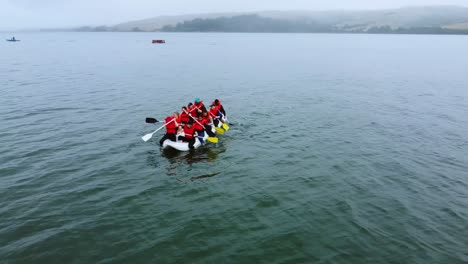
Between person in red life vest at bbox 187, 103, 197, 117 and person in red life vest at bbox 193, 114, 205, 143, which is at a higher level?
person in red life vest at bbox 187, 103, 197, 117

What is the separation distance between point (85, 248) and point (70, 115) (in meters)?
19.3

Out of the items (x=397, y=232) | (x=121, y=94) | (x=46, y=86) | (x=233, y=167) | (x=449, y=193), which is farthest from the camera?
(x=46, y=86)

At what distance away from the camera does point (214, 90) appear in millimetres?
43281

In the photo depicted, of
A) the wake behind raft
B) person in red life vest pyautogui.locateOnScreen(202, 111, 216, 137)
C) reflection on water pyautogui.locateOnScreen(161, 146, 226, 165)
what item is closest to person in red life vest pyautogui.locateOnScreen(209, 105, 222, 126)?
the wake behind raft

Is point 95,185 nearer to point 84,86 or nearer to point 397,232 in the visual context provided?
point 397,232

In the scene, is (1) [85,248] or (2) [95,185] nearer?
(1) [85,248]

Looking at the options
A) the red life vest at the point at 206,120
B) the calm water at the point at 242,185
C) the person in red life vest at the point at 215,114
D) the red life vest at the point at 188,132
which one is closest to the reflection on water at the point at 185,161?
the calm water at the point at 242,185

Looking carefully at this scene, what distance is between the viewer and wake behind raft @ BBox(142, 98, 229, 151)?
69.3ft

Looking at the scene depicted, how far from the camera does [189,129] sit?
21.3 meters

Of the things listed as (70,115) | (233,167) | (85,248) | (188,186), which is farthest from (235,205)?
(70,115)

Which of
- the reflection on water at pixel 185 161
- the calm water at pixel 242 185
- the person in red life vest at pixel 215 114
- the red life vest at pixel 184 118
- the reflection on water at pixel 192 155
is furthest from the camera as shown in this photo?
the person in red life vest at pixel 215 114

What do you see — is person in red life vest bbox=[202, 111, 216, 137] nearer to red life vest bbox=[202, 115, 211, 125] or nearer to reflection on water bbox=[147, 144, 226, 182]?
red life vest bbox=[202, 115, 211, 125]

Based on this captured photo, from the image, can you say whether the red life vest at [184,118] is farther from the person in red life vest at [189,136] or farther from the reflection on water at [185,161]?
the reflection on water at [185,161]

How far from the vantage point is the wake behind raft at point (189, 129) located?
21.1 m
